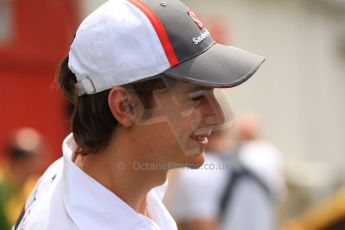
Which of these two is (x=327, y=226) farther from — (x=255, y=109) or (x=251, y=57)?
(x=255, y=109)

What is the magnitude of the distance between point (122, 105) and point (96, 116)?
87 mm

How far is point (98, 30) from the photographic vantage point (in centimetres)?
194

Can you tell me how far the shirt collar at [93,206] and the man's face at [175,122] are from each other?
16 cm

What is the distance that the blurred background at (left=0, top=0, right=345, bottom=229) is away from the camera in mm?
6535

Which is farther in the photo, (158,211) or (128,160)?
(158,211)

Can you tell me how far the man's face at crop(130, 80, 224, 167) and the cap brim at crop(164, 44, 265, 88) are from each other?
0.06 m

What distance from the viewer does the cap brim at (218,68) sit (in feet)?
6.30

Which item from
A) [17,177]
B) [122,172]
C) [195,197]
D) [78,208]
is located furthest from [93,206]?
[17,177]

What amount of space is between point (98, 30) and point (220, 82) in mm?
329

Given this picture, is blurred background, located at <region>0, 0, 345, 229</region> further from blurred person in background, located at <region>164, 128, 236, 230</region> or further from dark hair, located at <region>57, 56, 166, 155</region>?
dark hair, located at <region>57, 56, 166, 155</region>

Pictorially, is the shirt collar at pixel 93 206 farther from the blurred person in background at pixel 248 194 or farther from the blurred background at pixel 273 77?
the blurred background at pixel 273 77

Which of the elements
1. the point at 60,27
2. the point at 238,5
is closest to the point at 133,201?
the point at 60,27

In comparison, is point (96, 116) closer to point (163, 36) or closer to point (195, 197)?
point (163, 36)

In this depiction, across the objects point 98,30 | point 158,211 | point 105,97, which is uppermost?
point 98,30
